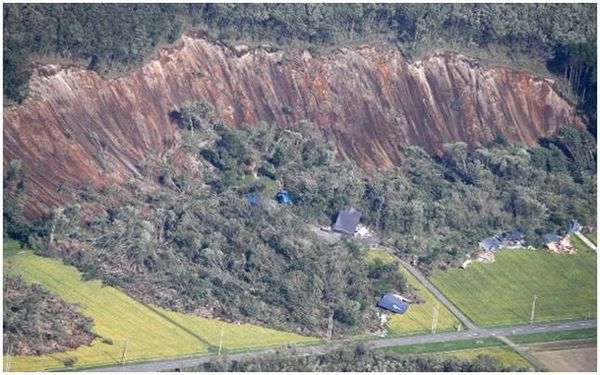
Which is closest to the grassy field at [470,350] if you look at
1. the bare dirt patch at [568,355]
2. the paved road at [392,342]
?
the paved road at [392,342]

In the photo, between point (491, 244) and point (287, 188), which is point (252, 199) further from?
point (491, 244)

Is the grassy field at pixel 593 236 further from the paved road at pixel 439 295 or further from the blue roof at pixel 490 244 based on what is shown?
the paved road at pixel 439 295

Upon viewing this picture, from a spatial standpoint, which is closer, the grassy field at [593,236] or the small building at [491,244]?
the small building at [491,244]

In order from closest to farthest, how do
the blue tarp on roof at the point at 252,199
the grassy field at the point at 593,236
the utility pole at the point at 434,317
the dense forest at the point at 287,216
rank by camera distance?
the dense forest at the point at 287,216
the utility pole at the point at 434,317
the blue tarp on roof at the point at 252,199
the grassy field at the point at 593,236

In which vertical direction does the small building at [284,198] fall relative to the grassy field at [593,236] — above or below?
below

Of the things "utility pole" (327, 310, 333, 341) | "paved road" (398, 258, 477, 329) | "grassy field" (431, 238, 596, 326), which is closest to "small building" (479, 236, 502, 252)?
"grassy field" (431, 238, 596, 326)

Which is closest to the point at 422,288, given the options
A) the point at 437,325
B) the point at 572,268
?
the point at 437,325

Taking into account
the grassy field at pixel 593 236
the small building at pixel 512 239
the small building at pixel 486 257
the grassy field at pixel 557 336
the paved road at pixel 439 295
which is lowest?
the grassy field at pixel 557 336
